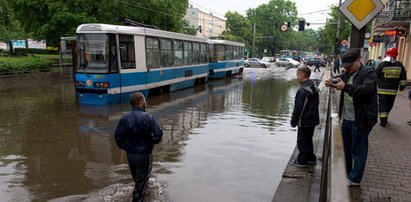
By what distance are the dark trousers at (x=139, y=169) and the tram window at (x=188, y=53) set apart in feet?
49.3

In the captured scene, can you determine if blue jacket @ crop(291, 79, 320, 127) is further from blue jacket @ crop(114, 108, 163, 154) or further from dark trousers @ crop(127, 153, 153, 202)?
dark trousers @ crop(127, 153, 153, 202)

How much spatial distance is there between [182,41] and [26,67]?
372 inches

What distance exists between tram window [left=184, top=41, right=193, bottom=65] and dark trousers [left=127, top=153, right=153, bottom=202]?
15.0 m

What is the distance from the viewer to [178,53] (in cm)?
1828

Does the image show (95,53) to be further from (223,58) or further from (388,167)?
(223,58)

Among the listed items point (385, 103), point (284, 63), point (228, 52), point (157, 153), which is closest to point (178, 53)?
point (228, 52)

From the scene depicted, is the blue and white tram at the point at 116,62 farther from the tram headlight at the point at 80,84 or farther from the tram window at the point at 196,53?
the tram window at the point at 196,53

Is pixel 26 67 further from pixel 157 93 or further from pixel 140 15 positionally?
pixel 140 15

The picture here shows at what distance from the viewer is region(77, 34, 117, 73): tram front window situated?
12.7 metres

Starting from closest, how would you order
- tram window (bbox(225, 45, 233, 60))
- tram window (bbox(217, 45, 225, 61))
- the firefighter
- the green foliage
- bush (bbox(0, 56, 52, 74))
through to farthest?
the firefighter
bush (bbox(0, 56, 52, 74))
the green foliage
tram window (bbox(217, 45, 225, 61))
tram window (bbox(225, 45, 233, 60))

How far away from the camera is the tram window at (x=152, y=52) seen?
14750 mm

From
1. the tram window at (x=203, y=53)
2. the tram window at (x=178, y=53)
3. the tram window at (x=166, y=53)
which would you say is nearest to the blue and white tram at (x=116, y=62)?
the tram window at (x=166, y=53)

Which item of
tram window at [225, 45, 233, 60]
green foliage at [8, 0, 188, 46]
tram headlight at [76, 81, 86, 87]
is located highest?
green foliage at [8, 0, 188, 46]

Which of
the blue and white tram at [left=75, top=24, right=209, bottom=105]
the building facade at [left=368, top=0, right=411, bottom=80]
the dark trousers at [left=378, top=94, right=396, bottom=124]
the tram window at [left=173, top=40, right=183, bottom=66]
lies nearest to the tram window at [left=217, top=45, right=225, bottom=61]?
the tram window at [left=173, top=40, right=183, bottom=66]
